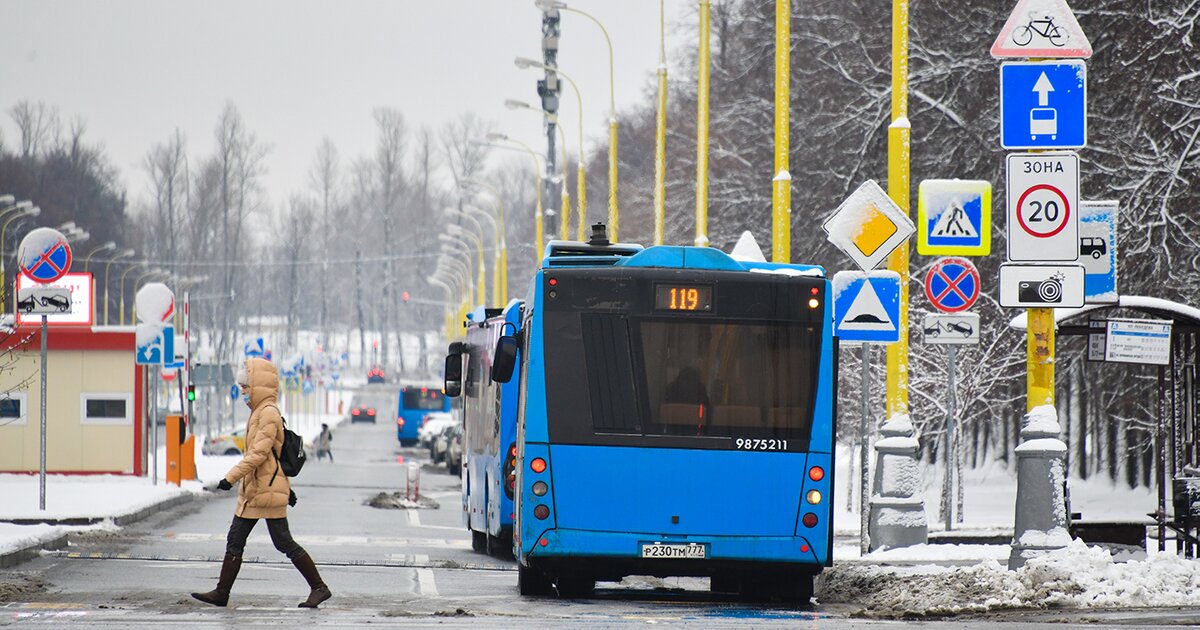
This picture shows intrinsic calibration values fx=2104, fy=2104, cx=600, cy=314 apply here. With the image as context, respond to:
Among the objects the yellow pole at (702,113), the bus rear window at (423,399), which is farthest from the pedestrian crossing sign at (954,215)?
the bus rear window at (423,399)

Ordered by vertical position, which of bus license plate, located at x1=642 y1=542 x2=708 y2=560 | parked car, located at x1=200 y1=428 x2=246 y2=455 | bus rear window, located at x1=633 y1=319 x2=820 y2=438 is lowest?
parked car, located at x1=200 y1=428 x2=246 y2=455

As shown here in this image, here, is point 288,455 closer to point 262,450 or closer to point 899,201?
point 262,450

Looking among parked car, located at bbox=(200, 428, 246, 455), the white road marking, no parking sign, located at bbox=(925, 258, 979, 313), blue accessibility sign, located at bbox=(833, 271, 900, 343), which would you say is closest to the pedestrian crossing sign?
blue accessibility sign, located at bbox=(833, 271, 900, 343)

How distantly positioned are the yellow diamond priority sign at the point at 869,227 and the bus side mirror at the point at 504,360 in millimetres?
3964

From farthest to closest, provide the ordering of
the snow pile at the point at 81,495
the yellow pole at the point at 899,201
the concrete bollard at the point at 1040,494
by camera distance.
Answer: the snow pile at the point at 81,495 → the yellow pole at the point at 899,201 → the concrete bollard at the point at 1040,494

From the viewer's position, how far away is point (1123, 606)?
534 inches

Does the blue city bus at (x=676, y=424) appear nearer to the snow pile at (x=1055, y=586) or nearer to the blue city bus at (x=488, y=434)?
the snow pile at (x=1055, y=586)

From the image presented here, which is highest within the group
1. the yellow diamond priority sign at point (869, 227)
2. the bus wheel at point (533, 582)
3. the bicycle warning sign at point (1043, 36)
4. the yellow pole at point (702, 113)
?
the yellow pole at point (702, 113)

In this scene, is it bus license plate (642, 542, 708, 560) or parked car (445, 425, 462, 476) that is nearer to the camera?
bus license plate (642, 542, 708, 560)

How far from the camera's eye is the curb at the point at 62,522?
18.3 m

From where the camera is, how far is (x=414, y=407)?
313ft

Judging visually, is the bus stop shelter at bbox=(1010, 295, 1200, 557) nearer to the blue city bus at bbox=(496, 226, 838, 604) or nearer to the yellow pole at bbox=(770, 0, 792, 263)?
the blue city bus at bbox=(496, 226, 838, 604)

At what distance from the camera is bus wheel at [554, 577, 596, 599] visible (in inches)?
667

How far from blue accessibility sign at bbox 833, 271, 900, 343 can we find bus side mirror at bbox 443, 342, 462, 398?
4.89 m
